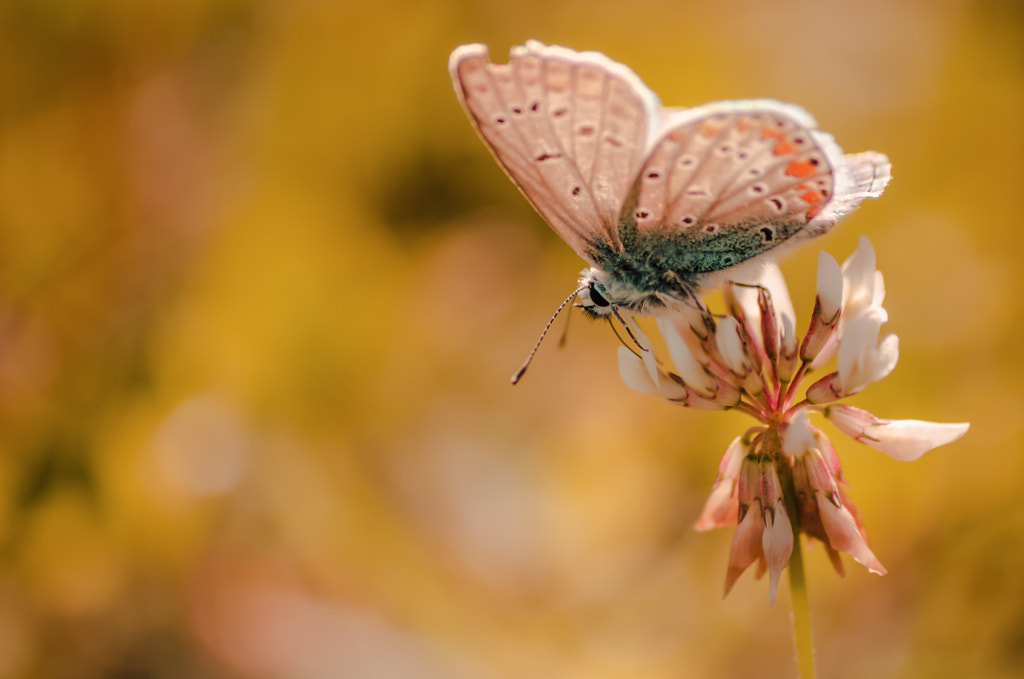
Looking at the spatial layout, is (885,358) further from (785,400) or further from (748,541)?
(748,541)

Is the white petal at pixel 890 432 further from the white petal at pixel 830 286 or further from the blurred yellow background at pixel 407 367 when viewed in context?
the blurred yellow background at pixel 407 367

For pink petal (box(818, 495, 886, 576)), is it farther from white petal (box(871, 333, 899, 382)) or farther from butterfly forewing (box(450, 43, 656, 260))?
butterfly forewing (box(450, 43, 656, 260))

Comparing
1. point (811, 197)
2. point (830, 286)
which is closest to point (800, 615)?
point (830, 286)

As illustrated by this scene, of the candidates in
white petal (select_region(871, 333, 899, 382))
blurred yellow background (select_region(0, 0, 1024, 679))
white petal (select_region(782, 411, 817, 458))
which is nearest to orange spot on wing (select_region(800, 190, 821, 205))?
white petal (select_region(871, 333, 899, 382))

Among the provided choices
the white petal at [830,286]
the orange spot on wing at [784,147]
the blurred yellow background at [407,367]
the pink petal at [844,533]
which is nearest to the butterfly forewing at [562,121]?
the orange spot on wing at [784,147]

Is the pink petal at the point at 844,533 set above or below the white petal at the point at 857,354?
below

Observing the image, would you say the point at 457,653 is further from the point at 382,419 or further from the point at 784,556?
the point at 784,556
